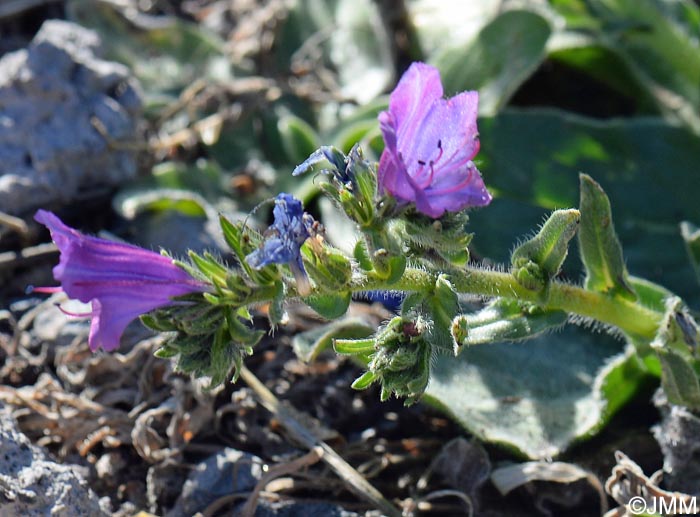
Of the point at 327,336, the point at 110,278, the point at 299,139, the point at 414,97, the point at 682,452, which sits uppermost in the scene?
the point at 414,97

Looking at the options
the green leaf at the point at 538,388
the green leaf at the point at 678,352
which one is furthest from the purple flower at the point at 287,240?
the green leaf at the point at 678,352

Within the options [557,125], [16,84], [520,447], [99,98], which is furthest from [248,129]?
[520,447]

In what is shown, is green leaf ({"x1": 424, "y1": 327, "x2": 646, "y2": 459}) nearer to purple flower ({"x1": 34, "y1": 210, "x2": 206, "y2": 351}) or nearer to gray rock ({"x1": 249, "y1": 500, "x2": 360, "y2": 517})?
gray rock ({"x1": 249, "y1": 500, "x2": 360, "y2": 517})

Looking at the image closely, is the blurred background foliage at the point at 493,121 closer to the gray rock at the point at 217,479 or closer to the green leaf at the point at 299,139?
the green leaf at the point at 299,139

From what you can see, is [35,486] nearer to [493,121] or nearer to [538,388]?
[538,388]

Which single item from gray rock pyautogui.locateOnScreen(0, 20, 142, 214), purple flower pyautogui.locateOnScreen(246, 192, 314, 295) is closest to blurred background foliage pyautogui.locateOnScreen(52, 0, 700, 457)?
gray rock pyautogui.locateOnScreen(0, 20, 142, 214)

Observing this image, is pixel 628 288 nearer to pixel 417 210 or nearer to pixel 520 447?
pixel 520 447

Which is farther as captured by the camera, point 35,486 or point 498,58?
point 498,58

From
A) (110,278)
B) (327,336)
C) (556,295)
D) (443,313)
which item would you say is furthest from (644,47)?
(110,278)
